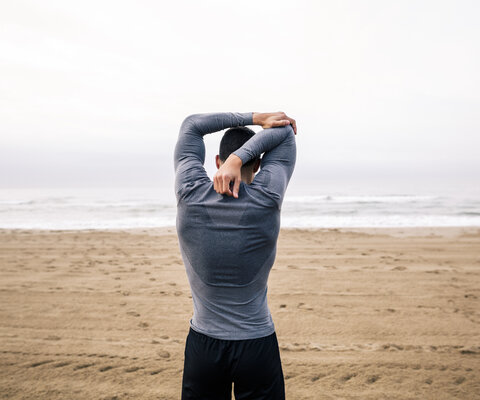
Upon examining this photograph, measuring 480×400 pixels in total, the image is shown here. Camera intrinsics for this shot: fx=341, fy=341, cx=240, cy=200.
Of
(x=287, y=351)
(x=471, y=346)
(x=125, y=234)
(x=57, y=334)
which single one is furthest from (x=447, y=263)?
(x=125, y=234)

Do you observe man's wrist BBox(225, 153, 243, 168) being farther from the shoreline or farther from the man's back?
the shoreline

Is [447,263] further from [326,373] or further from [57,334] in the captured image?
[57,334]

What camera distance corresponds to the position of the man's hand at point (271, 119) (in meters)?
1.55

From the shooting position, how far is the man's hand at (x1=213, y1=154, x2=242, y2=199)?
Answer: 133cm

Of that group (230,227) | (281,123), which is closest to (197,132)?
(281,123)

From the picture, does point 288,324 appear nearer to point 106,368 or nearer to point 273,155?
point 106,368

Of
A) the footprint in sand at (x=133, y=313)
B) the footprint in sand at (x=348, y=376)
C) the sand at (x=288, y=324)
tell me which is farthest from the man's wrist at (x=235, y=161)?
the footprint in sand at (x=133, y=313)

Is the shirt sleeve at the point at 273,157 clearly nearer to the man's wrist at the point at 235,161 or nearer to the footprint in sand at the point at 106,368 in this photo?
the man's wrist at the point at 235,161

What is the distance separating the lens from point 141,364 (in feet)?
11.7

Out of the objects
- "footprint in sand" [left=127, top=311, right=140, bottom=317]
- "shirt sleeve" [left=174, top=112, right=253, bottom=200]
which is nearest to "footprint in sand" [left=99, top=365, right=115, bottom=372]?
"footprint in sand" [left=127, top=311, right=140, bottom=317]

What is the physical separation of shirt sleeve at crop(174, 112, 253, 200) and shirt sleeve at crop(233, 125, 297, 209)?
0.17 m

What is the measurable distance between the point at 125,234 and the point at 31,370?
31.9ft

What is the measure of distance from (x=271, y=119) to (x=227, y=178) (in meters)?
0.42

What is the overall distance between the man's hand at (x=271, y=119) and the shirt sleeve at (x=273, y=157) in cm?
3
